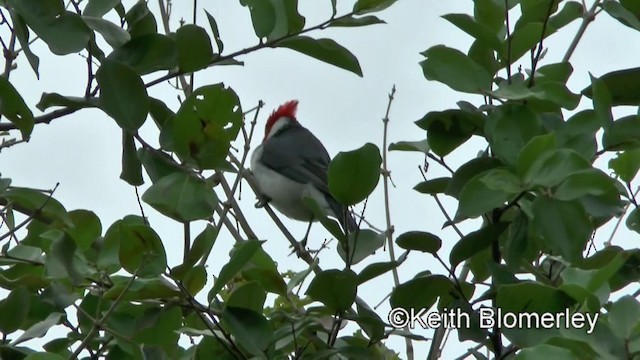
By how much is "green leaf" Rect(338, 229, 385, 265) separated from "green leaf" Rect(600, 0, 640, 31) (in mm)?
670

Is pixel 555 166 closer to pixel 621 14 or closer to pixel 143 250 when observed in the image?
pixel 621 14

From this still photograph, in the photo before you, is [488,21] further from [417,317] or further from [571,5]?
[417,317]

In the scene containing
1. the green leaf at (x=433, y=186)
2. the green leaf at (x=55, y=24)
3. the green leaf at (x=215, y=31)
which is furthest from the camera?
the green leaf at (x=433, y=186)

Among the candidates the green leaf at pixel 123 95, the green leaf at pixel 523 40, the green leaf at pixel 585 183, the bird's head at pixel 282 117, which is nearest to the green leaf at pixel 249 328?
the green leaf at pixel 123 95

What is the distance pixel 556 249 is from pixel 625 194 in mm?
353

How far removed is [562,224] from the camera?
6.12 feet

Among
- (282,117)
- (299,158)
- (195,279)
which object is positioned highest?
(282,117)

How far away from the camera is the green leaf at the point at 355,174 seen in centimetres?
202

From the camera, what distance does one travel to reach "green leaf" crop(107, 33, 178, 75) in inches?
81.0

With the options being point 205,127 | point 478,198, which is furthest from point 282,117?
point 478,198

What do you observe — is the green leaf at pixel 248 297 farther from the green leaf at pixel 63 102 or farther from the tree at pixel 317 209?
the green leaf at pixel 63 102

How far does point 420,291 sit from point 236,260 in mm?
395

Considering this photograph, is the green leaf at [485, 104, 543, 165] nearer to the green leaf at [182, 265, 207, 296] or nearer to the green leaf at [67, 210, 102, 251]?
the green leaf at [182, 265, 207, 296]

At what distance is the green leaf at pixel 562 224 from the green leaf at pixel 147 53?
78cm
